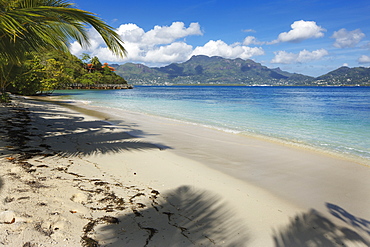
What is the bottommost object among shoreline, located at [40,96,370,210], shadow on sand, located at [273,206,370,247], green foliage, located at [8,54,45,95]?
shoreline, located at [40,96,370,210]

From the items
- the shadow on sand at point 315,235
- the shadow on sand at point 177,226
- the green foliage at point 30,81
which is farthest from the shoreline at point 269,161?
the green foliage at point 30,81

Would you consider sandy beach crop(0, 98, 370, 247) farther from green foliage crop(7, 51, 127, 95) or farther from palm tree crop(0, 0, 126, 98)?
green foliage crop(7, 51, 127, 95)

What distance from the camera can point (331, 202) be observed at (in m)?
3.52

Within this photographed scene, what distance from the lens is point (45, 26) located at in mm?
4391

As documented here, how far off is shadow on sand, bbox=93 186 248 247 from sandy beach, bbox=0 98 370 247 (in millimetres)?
10

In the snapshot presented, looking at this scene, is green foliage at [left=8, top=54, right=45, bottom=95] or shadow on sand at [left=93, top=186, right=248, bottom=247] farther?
green foliage at [left=8, top=54, right=45, bottom=95]

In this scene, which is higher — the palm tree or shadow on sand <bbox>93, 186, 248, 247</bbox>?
the palm tree

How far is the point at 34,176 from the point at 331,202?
14.4ft

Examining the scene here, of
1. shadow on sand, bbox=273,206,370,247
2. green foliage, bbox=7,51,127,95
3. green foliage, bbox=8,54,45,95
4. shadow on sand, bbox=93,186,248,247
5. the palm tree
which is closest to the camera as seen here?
shadow on sand, bbox=93,186,248,247

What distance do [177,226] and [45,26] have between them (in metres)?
4.26

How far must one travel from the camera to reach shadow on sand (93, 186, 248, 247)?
2.26 meters

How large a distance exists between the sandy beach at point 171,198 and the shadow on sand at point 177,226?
10 mm

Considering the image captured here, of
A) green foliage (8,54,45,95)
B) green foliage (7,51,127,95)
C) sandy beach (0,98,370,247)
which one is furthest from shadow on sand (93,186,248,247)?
green foliage (8,54,45,95)

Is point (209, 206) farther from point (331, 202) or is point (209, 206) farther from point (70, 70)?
point (70, 70)
